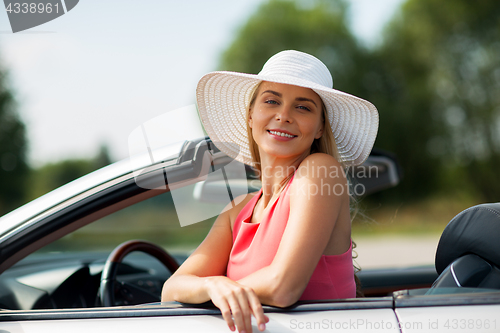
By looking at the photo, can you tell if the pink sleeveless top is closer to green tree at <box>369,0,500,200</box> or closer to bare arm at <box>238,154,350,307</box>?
bare arm at <box>238,154,350,307</box>

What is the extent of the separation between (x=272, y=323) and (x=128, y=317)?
421 mm

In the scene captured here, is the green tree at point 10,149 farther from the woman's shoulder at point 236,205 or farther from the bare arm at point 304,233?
the bare arm at point 304,233

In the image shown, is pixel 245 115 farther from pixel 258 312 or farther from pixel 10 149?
pixel 10 149

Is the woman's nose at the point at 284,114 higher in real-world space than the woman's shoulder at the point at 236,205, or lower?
higher

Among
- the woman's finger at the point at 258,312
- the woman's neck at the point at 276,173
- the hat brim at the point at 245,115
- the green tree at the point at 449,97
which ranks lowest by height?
the green tree at the point at 449,97

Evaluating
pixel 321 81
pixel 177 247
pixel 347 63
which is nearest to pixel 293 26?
pixel 347 63

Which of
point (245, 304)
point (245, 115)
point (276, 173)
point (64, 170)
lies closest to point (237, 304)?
point (245, 304)

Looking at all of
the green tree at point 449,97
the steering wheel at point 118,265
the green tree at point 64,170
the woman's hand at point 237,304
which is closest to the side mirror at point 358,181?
the steering wheel at point 118,265

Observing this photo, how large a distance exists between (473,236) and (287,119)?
2.51 ft

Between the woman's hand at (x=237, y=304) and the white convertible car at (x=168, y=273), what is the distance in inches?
2.1

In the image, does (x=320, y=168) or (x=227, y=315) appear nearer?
(x=227, y=315)

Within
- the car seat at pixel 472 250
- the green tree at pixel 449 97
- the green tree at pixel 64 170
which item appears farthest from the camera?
the green tree at pixel 64 170

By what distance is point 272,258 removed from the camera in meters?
1.40

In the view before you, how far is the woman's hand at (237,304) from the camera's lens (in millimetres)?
1119
